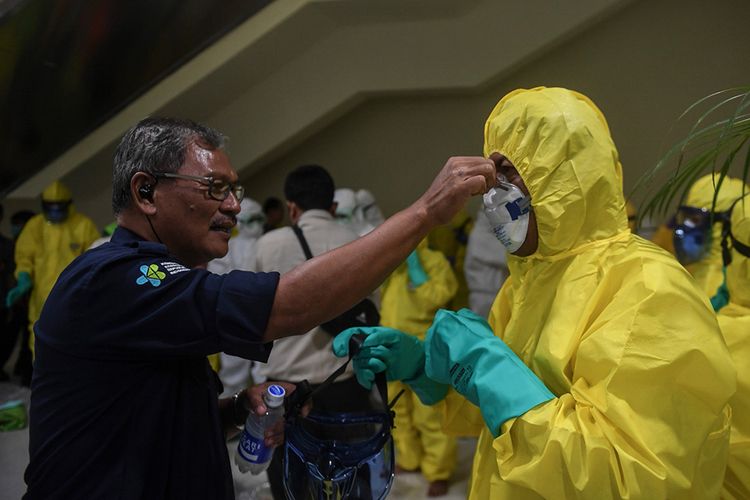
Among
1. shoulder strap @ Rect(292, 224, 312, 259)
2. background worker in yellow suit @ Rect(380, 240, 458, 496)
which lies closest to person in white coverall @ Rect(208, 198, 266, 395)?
background worker in yellow suit @ Rect(380, 240, 458, 496)

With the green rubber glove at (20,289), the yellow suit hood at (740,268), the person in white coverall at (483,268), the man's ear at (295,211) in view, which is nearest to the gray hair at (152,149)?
the man's ear at (295,211)

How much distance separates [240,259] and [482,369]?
3.63 m

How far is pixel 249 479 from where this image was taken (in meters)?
3.26

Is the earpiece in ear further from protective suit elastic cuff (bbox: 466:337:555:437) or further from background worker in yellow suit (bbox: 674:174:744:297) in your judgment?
background worker in yellow suit (bbox: 674:174:744:297)

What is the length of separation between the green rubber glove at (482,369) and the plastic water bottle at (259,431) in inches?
12.5

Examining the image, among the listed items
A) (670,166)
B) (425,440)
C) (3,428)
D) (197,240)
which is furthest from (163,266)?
(670,166)

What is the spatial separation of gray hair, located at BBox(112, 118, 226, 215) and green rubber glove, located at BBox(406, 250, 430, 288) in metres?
2.48

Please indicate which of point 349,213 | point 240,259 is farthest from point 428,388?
point 240,259

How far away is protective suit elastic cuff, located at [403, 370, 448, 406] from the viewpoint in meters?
1.61

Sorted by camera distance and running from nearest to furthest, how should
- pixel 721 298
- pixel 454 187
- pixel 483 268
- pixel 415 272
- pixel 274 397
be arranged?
pixel 454 187 < pixel 274 397 < pixel 721 298 < pixel 415 272 < pixel 483 268

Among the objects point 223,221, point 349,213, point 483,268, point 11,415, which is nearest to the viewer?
point 223,221

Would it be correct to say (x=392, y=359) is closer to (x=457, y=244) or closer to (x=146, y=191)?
(x=146, y=191)

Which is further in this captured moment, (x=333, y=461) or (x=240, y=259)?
(x=240, y=259)

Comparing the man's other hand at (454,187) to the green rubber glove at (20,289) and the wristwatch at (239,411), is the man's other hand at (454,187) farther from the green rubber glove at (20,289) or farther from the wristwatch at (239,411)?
the green rubber glove at (20,289)
